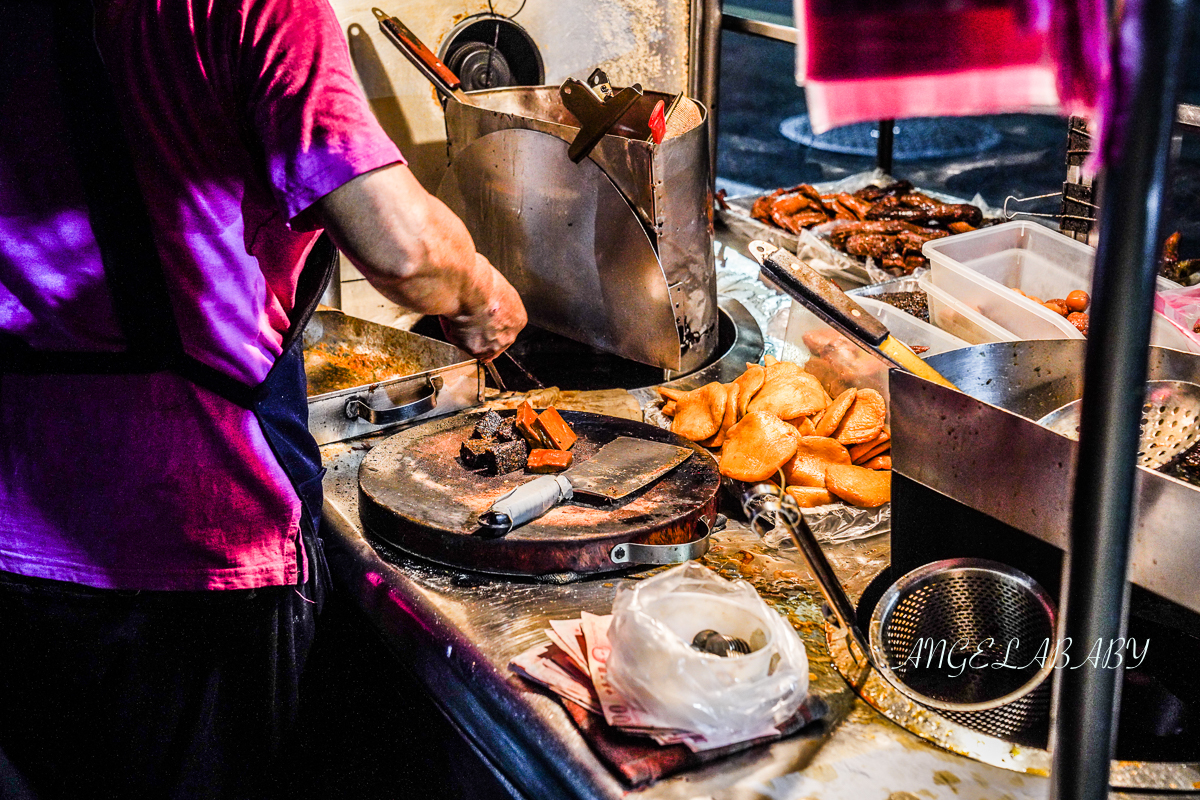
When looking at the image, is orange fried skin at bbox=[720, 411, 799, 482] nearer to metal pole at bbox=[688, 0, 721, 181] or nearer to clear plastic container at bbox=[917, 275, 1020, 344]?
clear plastic container at bbox=[917, 275, 1020, 344]

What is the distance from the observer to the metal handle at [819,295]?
1.71 metres

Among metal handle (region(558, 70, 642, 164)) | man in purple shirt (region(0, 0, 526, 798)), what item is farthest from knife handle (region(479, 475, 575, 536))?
metal handle (region(558, 70, 642, 164))

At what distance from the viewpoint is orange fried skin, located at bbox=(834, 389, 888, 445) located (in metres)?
1.95

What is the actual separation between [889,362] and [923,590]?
0.49m

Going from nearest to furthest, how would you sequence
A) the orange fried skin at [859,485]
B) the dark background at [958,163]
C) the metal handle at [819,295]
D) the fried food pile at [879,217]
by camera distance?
the metal handle at [819,295]
the orange fried skin at [859,485]
the fried food pile at [879,217]
the dark background at [958,163]

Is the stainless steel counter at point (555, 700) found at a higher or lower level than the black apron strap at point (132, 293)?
lower

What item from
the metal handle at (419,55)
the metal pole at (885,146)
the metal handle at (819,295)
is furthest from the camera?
the metal pole at (885,146)

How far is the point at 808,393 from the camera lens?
2084 mm

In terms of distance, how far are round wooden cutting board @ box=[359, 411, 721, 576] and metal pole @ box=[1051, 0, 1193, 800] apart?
0.87m

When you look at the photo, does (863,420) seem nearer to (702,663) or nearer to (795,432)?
(795,432)

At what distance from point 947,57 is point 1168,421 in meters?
0.95

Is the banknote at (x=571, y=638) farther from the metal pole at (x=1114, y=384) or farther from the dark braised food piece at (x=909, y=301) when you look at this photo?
the dark braised food piece at (x=909, y=301)

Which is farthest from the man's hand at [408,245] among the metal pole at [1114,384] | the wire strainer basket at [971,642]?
the metal pole at [1114,384]

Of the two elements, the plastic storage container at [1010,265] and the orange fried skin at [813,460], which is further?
the plastic storage container at [1010,265]
